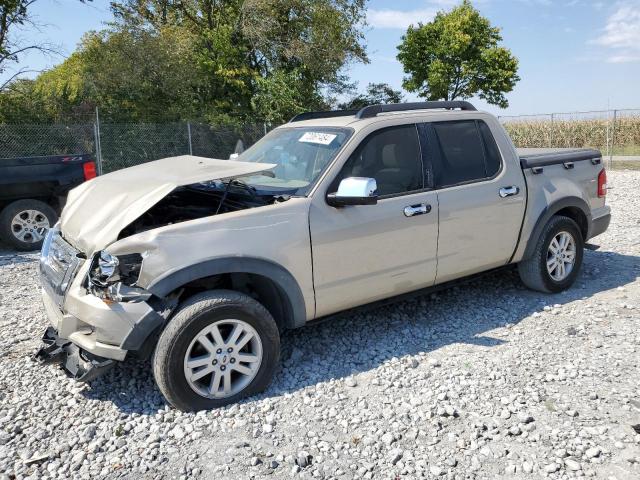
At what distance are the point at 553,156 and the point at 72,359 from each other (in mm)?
4582

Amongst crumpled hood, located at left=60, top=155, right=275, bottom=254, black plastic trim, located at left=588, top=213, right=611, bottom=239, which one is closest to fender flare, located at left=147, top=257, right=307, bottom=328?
crumpled hood, located at left=60, top=155, right=275, bottom=254

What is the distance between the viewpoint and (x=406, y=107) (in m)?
4.56

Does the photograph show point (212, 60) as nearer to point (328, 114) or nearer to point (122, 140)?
point (122, 140)

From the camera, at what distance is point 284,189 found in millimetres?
3986

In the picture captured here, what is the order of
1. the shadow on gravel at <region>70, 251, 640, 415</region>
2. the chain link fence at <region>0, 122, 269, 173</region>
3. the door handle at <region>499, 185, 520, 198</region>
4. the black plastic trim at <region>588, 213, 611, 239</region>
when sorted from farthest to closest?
the chain link fence at <region>0, 122, 269, 173</region> < the black plastic trim at <region>588, 213, 611, 239</region> < the door handle at <region>499, 185, 520, 198</region> < the shadow on gravel at <region>70, 251, 640, 415</region>

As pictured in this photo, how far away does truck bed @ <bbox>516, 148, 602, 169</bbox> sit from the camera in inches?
200

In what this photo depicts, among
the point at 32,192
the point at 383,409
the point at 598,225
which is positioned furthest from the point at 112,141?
the point at 383,409

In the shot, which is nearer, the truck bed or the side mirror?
the side mirror

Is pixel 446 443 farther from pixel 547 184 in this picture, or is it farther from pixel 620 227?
pixel 620 227

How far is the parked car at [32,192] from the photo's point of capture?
314 inches

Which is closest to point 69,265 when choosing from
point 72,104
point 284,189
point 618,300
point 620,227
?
point 284,189

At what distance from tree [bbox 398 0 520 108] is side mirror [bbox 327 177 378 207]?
2780 cm

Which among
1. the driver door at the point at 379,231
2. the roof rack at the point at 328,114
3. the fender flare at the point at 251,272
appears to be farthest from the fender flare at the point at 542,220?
the fender flare at the point at 251,272

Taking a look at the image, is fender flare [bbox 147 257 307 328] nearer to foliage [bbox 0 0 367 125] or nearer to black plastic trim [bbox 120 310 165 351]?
black plastic trim [bbox 120 310 165 351]
